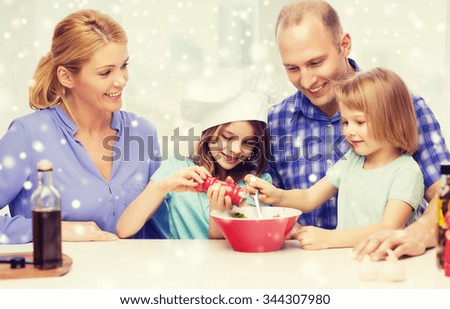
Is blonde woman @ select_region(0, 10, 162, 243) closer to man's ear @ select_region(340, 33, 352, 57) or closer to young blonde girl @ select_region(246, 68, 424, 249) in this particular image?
young blonde girl @ select_region(246, 68, 424, 249)

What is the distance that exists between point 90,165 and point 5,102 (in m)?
1.07

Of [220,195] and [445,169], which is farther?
[220,195]

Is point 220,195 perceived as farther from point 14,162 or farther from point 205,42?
point 205,42

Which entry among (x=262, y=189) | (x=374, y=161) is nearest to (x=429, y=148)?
(x=374, y=161)

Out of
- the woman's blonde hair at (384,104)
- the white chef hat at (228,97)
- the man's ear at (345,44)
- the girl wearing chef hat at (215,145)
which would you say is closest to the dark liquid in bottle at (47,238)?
the girl wearing chef hat at (215,145)

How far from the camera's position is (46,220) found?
115cm

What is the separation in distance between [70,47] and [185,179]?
58 centimetres

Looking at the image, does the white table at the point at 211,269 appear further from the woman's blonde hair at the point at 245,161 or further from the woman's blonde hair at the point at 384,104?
the woman's blonde hair at the point at 245,161

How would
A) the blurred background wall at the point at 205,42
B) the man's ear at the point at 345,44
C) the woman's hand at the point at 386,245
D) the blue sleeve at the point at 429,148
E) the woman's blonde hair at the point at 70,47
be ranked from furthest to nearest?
the blurred background wall at the point at 205,42
the man's ear at the point at 345,44
the woman's blonde hair at the point at 70,47
the blue sleeve at the point at 429,148
the woman's hand at the point at 386,245

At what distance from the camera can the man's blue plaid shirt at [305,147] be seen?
74.3 inches

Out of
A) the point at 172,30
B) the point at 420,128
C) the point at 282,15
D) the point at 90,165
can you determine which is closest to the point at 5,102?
the point at 172,30

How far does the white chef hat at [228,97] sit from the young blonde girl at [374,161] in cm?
26

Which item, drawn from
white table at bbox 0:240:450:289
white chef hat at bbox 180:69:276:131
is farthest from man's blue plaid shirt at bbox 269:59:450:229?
white table at bbox 0:240:450:289

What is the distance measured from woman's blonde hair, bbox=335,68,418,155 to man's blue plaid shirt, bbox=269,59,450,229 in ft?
1.12
